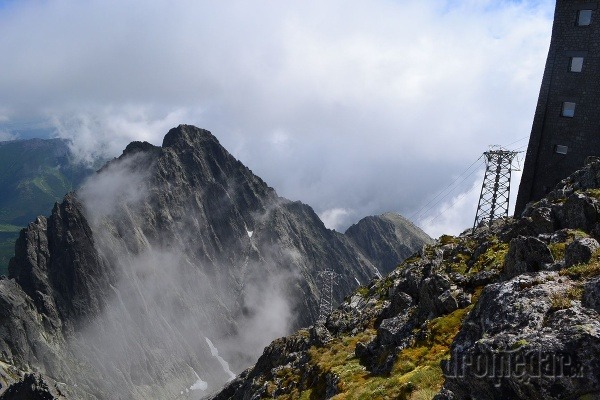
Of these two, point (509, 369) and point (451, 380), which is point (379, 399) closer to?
point (451, 380)

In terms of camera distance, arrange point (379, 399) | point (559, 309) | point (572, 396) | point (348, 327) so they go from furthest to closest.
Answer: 1. point (348, 327)
2. point (379, 399)
3. point (559, 309)
4. point (572, 396)

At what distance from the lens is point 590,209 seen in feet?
102

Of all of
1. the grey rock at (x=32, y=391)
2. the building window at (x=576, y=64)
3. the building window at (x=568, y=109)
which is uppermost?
the building window at (x=576, y=64)

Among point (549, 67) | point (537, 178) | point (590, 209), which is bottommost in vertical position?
point (590, 209)

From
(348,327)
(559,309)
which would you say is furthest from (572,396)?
(348,327)

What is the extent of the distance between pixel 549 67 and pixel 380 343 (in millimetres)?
42325

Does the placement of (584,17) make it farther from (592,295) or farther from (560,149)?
(592,295)

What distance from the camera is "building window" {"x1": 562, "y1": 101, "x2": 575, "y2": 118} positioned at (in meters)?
55.7

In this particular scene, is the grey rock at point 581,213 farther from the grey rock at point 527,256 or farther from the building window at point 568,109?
the building window at point 568,109

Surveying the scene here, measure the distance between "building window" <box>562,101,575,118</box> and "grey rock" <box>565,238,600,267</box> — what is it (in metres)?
39.5

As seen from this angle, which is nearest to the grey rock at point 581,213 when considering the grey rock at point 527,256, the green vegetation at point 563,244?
the green vegetation at point 563,244

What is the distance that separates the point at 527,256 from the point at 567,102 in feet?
125

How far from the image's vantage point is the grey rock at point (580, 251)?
2177 centimetres

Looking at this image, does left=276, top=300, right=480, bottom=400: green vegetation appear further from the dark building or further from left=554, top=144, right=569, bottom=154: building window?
left=554, top=144, right=569, bottom=154: building window
